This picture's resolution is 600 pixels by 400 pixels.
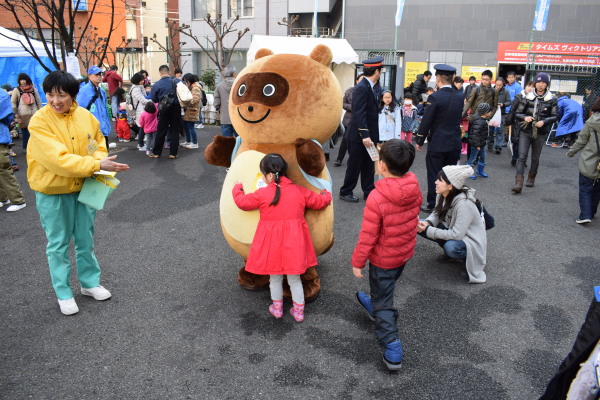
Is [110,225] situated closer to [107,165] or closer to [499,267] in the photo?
[107,165]

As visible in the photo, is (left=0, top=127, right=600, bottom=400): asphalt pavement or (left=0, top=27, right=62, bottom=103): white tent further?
(left=0, top=27, right=62, bottom=103): white tent

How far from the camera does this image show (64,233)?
3674mm

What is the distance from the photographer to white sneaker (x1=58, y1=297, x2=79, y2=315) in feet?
12.3

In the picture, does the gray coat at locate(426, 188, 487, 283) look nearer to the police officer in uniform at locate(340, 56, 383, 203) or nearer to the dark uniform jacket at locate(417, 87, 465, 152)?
the dark uniform jacket at locate(417, 87, 465, 152)

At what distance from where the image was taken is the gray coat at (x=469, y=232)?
4.37 metres

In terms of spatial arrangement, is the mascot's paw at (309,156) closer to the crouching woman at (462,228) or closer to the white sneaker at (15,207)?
the crouching woman at (462,228)

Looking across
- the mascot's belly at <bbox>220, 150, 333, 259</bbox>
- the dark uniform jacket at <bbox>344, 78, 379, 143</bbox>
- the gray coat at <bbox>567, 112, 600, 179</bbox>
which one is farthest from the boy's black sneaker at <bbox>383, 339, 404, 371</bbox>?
the gray coat at <bbox>567, 112, 600, 179</bbox>

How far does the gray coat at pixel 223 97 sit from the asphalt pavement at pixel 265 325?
377 cm

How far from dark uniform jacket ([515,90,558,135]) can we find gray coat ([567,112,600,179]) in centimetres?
128

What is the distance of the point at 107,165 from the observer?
3.49 metres

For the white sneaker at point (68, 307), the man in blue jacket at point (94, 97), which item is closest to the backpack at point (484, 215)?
the white sneaker at point (68, 307)

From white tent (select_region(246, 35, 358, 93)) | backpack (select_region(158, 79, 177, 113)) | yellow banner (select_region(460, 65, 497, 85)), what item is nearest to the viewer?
backpack (select_region(158, 79, 177, 113))

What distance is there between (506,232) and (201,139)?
8673 mm

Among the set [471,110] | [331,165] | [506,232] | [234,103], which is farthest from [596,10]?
[234,103]
